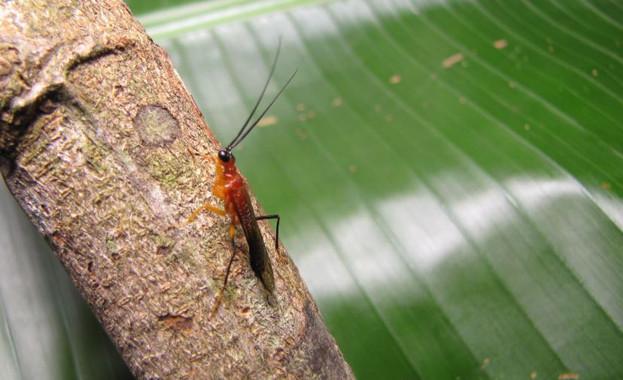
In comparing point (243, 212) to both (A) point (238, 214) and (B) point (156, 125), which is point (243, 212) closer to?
(A) point (238, 214)

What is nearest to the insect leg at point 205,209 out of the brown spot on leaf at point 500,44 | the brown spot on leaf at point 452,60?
the brown spot on leaf at point 452,60

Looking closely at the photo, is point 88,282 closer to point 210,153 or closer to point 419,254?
point 210,153

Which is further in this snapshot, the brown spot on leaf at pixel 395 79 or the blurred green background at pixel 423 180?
the brown spot on leaf at pixel 395 79

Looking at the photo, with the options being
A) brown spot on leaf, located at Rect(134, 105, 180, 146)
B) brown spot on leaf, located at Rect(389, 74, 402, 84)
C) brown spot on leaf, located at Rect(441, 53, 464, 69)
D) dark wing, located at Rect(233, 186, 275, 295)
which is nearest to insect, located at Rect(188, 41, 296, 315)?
dark wing, located at Rect(233, 186, 275, 295)

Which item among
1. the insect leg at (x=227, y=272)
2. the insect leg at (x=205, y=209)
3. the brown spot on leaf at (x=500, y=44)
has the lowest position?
the insect leg at (x=227, y=272)

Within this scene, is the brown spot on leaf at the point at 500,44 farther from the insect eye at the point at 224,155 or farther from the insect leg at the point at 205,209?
the insect leg at the point at 205,209

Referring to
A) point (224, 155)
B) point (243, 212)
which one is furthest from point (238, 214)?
point (224, 155)
